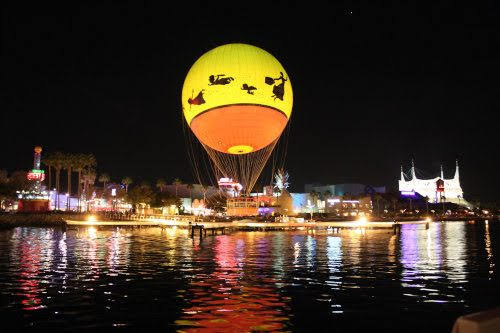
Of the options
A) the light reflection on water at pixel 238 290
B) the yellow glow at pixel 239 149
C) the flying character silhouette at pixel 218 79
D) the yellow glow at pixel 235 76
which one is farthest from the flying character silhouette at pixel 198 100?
the light reflection on water at pixel 238 290

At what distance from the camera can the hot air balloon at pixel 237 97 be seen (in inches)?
1726

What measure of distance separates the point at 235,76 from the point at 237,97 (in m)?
1.97

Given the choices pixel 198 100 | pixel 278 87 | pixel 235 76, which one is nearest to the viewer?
pixel 235 76

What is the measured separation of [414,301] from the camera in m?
14.5

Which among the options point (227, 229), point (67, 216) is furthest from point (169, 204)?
point (227, 229)

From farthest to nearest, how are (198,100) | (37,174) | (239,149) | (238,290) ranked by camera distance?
(37,174), (239,149), (198,100), (238,290)

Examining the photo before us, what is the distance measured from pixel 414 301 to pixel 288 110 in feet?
121

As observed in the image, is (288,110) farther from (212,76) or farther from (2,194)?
(2,194)

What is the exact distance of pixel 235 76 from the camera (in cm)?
4359

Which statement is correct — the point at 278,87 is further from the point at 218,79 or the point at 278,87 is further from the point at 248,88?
the point at 218,79

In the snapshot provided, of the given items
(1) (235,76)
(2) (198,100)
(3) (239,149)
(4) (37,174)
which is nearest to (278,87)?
(1) (235,76)

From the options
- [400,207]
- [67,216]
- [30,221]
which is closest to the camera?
[30,221]

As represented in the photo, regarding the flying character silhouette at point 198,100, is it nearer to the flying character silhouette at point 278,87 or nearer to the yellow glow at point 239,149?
the flying character silhouette at point 278,87

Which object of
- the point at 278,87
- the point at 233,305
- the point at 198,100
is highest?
the point at 278,87
